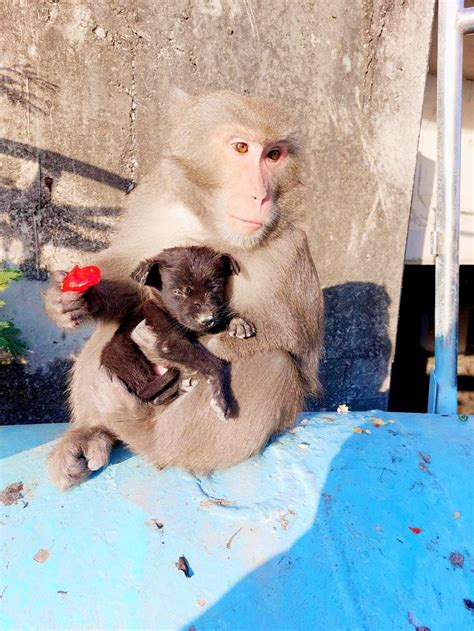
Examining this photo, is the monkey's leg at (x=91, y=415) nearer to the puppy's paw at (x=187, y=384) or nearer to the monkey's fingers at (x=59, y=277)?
the puppy's paw at (x=187, y=384)

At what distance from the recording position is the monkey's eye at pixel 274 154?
199cm

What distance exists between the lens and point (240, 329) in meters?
1.94

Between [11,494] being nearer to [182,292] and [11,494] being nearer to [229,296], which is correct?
[182,292]

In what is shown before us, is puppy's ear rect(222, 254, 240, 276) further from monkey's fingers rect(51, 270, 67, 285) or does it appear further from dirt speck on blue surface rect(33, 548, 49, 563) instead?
dirt speck on blue surface rect(33, 548, 49, 563)

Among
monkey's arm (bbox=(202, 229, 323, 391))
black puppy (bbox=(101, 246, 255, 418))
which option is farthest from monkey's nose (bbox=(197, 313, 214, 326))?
monkey's arm (bbox=(202, 229, 323, 391))

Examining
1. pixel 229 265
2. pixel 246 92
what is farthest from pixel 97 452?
pixel 246 92

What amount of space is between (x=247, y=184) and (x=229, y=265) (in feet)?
0.90

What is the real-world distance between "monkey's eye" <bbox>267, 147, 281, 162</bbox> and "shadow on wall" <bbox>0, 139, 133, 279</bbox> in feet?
4.02

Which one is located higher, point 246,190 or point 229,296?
point 246,190

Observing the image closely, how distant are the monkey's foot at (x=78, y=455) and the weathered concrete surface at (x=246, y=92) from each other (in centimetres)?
110

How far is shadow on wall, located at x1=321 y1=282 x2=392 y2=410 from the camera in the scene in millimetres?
3629

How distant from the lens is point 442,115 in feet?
8.52

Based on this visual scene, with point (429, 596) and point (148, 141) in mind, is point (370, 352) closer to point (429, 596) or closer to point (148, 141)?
point (148, 141)

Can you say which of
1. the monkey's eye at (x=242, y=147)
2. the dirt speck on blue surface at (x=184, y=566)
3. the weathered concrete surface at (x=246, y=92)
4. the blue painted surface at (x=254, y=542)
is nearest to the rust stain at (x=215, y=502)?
the blue painted surface at (x=254, y=542)
